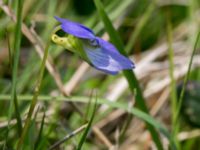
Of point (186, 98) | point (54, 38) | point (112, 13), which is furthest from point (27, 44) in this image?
point (54, 38)

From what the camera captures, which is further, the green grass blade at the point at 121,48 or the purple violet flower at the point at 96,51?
the green grass blade at the point at 121,48

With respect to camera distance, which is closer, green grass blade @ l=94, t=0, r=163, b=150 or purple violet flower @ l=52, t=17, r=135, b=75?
purple violet flower @ l=52, t=17, r=135, b=75

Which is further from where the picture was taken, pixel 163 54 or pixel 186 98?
pixel 163 54

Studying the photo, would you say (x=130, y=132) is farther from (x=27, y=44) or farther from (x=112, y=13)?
(x=27, y=44)

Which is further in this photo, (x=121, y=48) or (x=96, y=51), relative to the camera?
(x=121, y=48)

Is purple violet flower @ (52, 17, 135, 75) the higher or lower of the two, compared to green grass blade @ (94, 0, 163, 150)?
higher

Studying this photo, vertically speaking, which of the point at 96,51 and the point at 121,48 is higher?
the point at 96,51

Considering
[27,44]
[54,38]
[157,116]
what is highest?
[54,38]

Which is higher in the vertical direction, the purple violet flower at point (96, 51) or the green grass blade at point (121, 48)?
the purple violet flower at point (96, 51)
